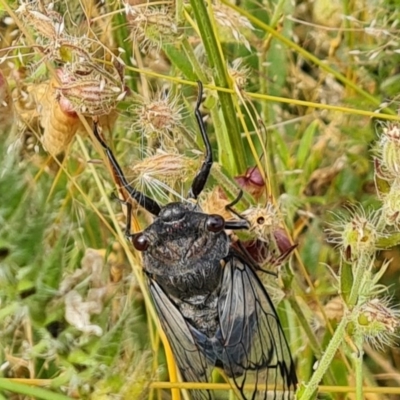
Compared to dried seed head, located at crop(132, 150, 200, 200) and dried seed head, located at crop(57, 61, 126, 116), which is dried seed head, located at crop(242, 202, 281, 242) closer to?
dried seed head, located at crop(132, 150, 200, 200)

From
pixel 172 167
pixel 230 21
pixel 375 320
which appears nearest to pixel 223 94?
pixel 230 21

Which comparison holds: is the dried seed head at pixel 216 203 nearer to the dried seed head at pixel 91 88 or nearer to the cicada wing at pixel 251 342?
the cicada wing at pixel 251 342

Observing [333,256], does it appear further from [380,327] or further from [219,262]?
[380,327]

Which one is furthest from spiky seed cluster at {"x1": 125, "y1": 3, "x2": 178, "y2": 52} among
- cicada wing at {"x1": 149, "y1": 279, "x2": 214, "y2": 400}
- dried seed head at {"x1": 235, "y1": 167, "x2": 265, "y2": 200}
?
cicada wing at {"x1": 149, "y1": 279, "x2": 214, "y2": 400}

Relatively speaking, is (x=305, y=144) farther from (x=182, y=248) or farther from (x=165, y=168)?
(x=165, y=168)

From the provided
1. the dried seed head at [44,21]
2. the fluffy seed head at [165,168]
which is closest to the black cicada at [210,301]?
the fluffy seed head at [165,168]
